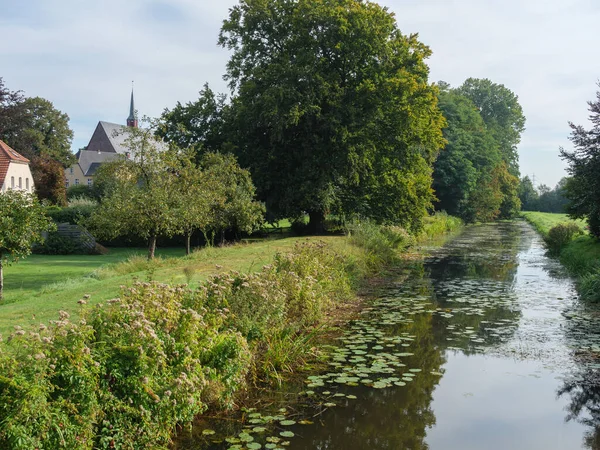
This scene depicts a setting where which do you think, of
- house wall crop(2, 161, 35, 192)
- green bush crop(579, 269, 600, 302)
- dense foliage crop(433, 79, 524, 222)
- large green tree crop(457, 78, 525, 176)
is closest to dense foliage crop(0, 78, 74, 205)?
house wall crop(2, 161, 35, 192)

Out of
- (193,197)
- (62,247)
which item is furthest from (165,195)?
(62,247)

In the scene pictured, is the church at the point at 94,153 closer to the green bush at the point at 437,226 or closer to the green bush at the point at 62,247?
the green bush at the point at 437,226

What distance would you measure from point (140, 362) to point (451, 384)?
5126 millimetres

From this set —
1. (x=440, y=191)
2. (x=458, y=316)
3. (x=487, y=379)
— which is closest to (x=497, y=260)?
(x=458, y=316)

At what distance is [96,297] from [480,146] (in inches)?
2277

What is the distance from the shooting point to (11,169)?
41.3 meters

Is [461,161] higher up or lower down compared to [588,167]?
higher up

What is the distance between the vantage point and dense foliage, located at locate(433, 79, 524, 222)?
5478 cm

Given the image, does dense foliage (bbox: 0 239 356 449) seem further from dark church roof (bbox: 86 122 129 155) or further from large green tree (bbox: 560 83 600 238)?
dark church roof (bbox: 86 122 129 155)

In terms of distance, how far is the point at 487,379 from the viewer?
29.4 feet

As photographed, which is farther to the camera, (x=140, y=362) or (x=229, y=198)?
(x=229, y=198)

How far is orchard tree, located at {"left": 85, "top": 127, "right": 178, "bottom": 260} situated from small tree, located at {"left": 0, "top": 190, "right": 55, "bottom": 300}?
3973mm

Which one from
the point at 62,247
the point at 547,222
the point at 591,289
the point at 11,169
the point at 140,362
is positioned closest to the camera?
the point at 140,362

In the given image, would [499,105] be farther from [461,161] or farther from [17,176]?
[17,176]
